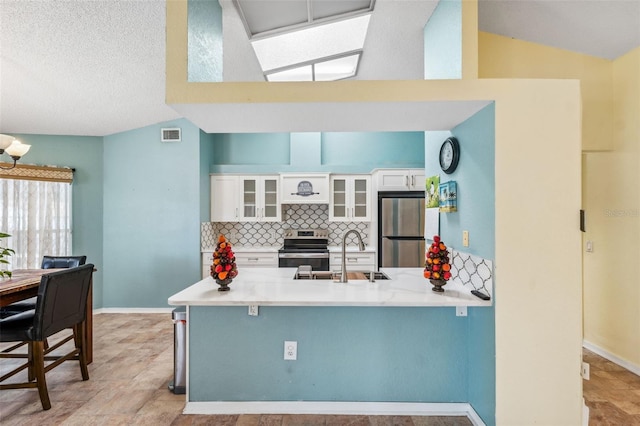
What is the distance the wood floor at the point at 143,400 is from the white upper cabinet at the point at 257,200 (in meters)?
2.21

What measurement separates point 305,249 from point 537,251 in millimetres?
3272

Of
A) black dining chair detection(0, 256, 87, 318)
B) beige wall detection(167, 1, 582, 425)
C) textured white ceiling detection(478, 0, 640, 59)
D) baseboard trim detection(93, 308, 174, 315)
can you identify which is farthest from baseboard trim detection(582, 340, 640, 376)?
black dining chair detection(0, 256, 87, 318)

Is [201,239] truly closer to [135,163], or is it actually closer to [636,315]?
[135,163]

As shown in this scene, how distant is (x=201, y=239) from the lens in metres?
4.54

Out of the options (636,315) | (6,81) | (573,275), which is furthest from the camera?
(6,81)

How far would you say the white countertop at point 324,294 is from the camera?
6.49 ft

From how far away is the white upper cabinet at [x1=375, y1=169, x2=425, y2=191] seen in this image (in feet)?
14.8

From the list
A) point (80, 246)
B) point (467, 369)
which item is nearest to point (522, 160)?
point (467, 369)

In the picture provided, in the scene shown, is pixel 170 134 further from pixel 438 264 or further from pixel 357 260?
pixel 438 264

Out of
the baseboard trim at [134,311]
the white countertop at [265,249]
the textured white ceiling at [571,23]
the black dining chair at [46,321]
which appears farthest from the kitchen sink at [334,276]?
the baseboard trim at [134,311]

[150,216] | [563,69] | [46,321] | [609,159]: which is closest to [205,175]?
[150,216]

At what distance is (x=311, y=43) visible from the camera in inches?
128

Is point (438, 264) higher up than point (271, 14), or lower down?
lower down

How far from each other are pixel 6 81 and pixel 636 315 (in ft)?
19.6
